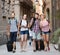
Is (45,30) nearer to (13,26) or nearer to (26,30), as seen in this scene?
(26,30)

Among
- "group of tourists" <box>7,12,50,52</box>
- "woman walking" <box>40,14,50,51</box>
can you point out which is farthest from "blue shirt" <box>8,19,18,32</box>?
"woman walking" <box>40,14,50,51</box>

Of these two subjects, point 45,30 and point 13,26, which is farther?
point 45,30

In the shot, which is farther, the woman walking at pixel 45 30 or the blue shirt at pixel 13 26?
the woman walking at pixel 45 30

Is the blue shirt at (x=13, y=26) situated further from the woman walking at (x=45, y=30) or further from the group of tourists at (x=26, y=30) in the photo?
the woman walking at (x=45, y=30)

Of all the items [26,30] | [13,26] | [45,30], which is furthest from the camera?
[45,30]

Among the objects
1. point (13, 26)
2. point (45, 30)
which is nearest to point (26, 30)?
point (13, 26)

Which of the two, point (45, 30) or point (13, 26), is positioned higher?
point (13, 26)

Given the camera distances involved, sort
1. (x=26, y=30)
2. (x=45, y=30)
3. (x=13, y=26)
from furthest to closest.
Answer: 1. (x=45, y=30)
2. (x=26, y=30)
3. (x=13, y=26)

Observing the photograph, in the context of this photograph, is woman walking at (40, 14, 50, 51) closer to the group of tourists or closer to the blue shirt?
the group of tourists

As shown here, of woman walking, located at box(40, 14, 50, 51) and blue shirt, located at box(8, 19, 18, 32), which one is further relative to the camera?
woman walking, located at box(40, 14, 50, 51)

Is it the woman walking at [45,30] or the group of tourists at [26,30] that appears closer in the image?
the group of tourists at [26,30]

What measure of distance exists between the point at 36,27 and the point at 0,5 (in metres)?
7.54

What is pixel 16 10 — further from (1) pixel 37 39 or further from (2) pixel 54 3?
(1) pixel 37 39

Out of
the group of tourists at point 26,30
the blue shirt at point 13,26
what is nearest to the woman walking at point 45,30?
the group of tourists at point 26,30
